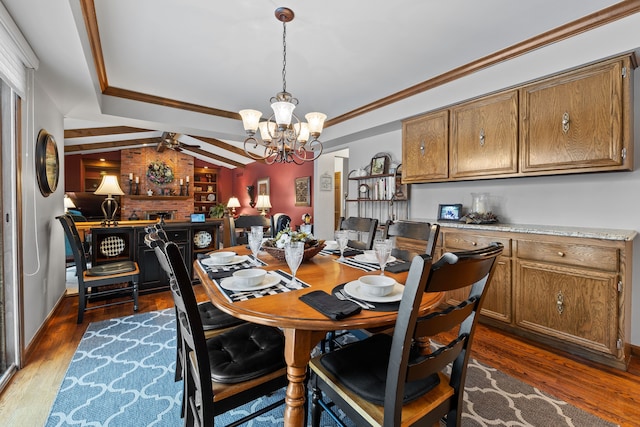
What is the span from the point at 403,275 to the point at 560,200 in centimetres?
192

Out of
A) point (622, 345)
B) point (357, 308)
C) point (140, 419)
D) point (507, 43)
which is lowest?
point (140, 419)

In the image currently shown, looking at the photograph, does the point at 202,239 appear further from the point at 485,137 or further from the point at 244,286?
the point at 485,137

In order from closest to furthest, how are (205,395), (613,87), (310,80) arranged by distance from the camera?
(205,395) → (613,87) → (310,80)

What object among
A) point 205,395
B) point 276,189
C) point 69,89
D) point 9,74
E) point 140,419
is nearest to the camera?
point 205,395

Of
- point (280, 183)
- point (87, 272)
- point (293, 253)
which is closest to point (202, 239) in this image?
point (87, 272)

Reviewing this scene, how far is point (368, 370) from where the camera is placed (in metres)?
1.08

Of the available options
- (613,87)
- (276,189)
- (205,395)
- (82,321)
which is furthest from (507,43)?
(276,189)

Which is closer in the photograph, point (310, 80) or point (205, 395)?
point (205, 395)

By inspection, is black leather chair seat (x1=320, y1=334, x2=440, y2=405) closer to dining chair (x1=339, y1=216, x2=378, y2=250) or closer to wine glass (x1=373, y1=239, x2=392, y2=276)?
wine glass (x1=373, y1=239, x2=392, y2=276)

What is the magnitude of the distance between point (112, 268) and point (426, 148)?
352cm

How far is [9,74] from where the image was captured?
1.76 metres

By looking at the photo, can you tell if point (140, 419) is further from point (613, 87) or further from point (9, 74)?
point (613, 87)

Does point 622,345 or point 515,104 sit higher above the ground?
point 515,104

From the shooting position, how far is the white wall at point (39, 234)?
84.7 inches
